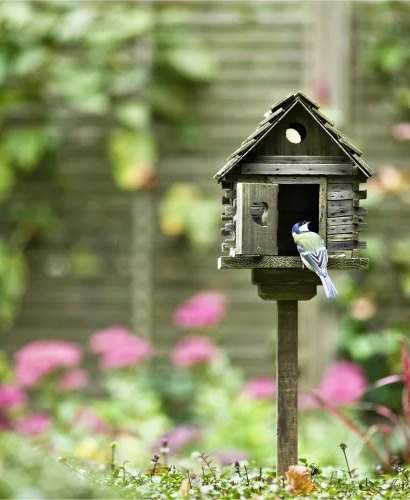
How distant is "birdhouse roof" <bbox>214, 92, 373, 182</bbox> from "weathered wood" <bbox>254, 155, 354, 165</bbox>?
0.16ft

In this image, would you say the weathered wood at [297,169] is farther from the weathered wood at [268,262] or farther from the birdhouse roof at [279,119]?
the weathered wood at [268,262]

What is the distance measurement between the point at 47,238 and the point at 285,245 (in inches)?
116

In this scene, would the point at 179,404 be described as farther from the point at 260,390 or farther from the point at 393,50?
the point at 393,50

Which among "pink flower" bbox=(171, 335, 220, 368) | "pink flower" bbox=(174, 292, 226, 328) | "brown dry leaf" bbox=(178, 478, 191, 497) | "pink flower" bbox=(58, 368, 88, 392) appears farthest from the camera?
"pink flower" bbox=(174, 292, 226, 328)

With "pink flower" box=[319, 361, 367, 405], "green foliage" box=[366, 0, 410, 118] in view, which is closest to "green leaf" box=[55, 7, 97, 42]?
"green foliage" box=[366, 0, 410, 118]

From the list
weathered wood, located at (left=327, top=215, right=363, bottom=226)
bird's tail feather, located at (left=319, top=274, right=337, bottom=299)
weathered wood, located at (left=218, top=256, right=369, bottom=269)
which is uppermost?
weathered wood, located at (left=327, top=215, right=363, bottom=226)

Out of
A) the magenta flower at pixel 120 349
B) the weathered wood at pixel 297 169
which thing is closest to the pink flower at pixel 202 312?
the magenta flower at pixel 120 349

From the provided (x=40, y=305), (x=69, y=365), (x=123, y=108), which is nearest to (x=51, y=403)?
(x=69, y=365)

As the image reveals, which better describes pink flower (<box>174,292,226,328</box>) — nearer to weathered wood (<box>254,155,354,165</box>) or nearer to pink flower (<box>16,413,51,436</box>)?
pink flower (<box>16,413,51,436</box>)

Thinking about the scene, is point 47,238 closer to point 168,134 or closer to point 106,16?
point 168,134

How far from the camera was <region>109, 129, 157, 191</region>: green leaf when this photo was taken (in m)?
4.85

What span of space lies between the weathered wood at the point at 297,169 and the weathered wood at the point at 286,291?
1.11 ft

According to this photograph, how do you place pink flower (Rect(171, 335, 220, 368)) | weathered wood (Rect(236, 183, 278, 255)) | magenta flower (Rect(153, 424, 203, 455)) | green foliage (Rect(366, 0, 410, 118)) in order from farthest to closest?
1. green foliage (Rect(366, 0, 410, 118))
2. pink flower (Rect(171, 335, 220, 368))
3. magenta flower (Rect(153, 424, 203, 455))
4. weathered wood (Rect(236, 183, 278, 255))

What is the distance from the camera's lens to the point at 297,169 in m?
2.27
